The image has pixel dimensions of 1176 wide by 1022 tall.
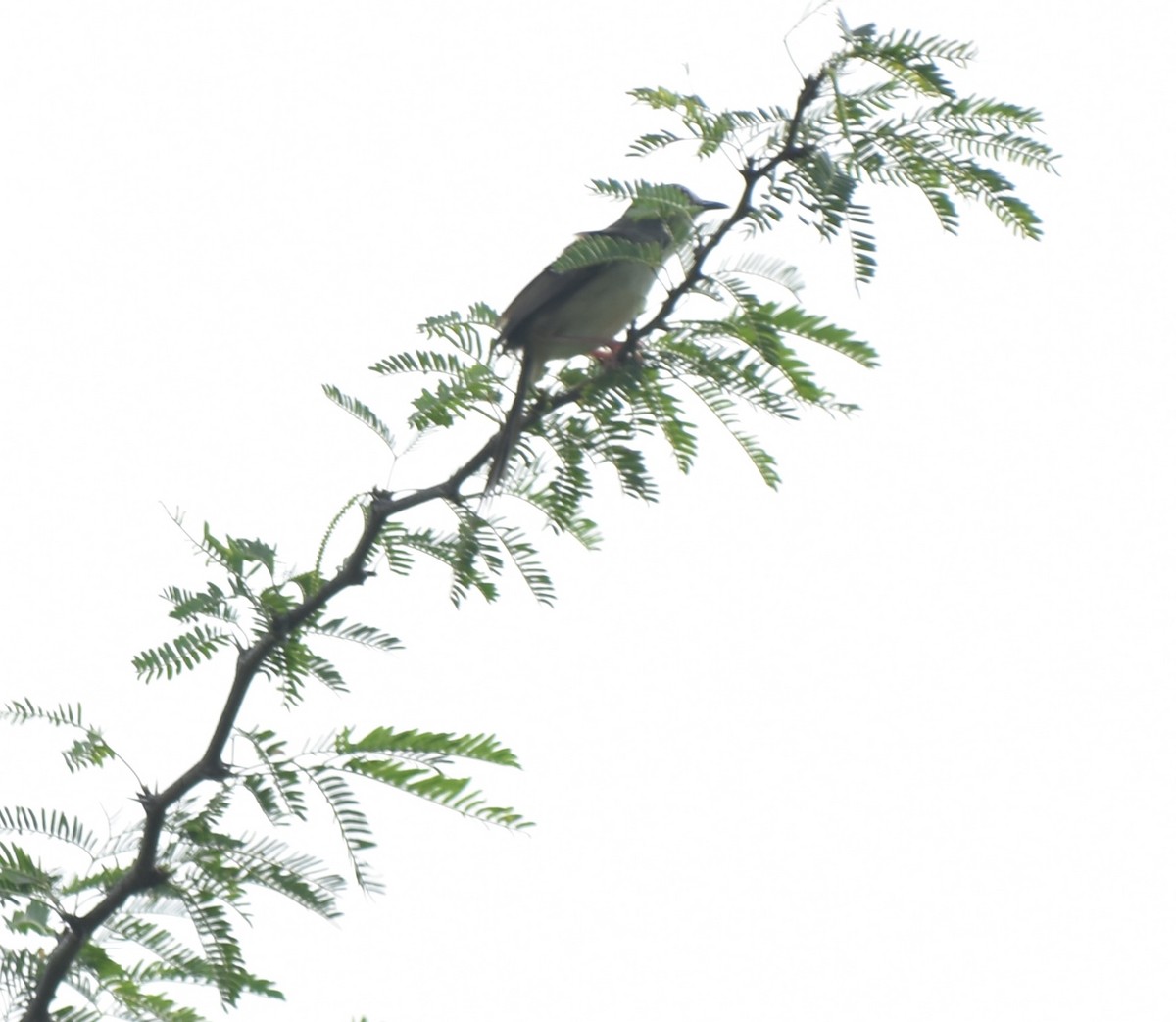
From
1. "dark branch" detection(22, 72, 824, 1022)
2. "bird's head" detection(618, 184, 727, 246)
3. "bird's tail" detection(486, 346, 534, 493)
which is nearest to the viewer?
"dark branch" detection(22, 72, 824, 1022)

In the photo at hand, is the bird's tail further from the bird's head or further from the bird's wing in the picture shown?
the bird's wing

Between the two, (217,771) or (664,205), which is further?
(664,205)

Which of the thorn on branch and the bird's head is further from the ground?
the bird's head

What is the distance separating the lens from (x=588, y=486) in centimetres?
354

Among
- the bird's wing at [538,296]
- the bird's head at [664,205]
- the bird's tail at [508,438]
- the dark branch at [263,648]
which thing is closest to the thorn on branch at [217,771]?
Answer: the dark branch at [263,648]

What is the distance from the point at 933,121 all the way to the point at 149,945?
2547 millimetres

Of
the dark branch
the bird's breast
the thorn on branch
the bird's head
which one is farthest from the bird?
the thorn on branch

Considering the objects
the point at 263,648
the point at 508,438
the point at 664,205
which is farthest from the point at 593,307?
the point at 263,648

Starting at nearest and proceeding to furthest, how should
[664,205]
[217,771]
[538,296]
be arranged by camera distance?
[217,771], [664,205], [538,296]

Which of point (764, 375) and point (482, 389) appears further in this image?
point (482, 389)

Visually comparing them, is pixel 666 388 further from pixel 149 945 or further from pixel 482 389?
pixel 149 945

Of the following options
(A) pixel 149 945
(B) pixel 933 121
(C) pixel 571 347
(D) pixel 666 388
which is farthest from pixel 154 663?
(C) pixel 571 347

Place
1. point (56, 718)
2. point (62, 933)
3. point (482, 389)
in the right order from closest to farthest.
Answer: point (62, 933) → point (56, 718) → point (482, 389)

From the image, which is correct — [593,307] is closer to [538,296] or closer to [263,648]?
[538,296]
